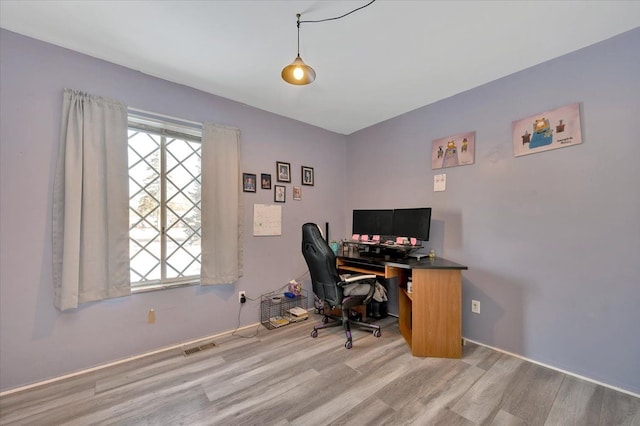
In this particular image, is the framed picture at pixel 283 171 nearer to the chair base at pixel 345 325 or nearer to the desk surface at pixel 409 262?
the desk surface at pixel 409 262

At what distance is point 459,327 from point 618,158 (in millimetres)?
1681

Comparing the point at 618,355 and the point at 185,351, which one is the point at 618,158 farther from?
the point at 185,351

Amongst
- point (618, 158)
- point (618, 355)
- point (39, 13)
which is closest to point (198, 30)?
point (39, 13)

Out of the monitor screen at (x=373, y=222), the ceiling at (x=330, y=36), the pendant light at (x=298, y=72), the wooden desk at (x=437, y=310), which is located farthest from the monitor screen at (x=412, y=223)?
the pendant light at (x=298, y=72)

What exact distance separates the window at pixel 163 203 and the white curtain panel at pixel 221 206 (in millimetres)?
167

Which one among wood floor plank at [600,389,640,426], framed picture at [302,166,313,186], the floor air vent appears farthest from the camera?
framed picture at [302,166,313,186]

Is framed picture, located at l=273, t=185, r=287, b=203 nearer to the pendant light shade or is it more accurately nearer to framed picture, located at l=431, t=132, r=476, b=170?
the pendant light shade

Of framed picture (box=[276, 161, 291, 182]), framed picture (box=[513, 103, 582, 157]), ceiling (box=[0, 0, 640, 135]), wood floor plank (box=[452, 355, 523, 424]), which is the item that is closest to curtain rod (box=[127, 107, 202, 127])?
ceiling (box=[0, 0, 640, 135])

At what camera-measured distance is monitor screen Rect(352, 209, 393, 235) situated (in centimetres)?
304

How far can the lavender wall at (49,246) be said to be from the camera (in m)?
1.78

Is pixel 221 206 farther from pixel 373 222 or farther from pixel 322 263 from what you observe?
pixel 373 222

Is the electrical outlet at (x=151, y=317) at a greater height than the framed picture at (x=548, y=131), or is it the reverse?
the framed picture at (x=548, y=131)

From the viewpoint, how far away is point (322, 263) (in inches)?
95.7

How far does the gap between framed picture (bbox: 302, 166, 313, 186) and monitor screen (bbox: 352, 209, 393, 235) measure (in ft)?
2.40
